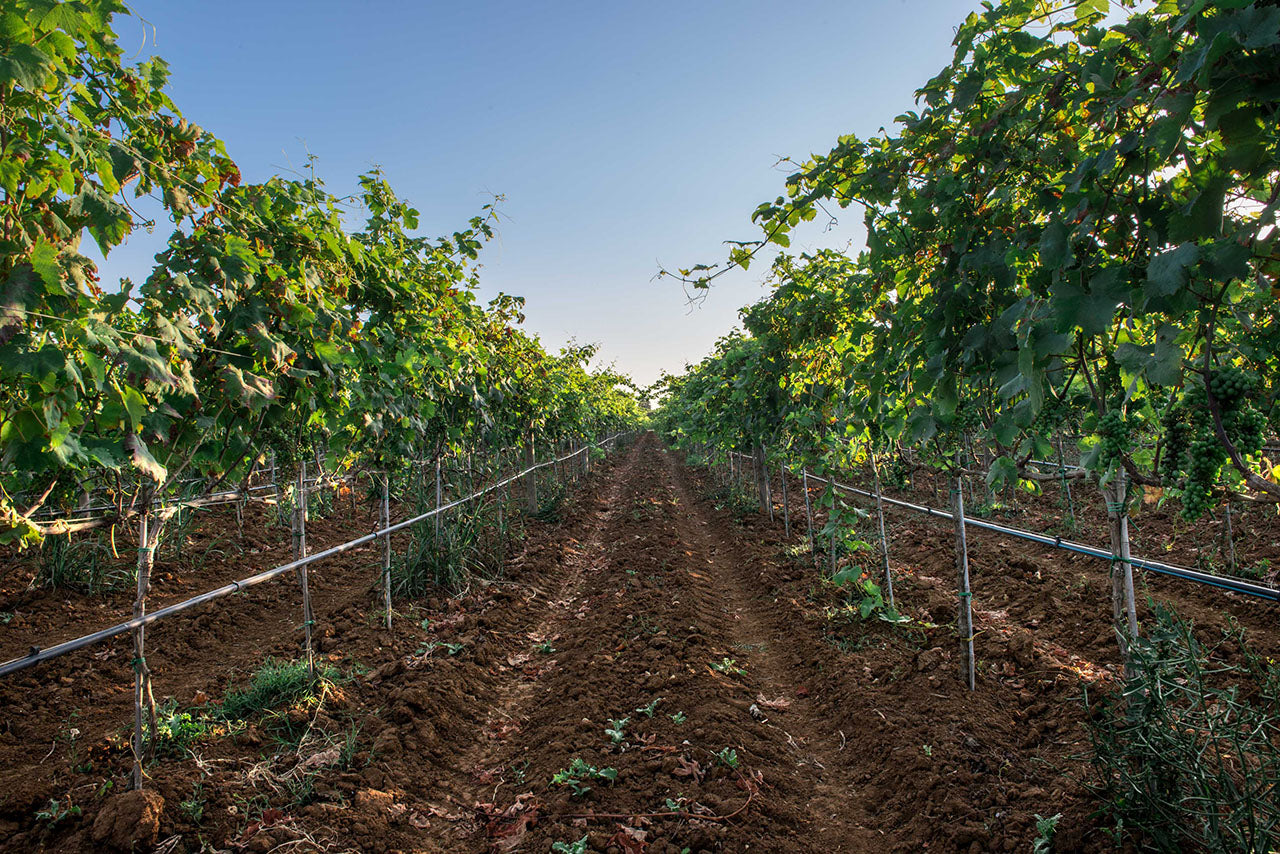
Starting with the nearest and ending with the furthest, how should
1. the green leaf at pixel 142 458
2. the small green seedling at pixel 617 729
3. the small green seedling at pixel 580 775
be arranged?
the green leaf at pixel 142 458 < the small green seedling at pixel 580 775 < the small green seedling at pixel 617 729

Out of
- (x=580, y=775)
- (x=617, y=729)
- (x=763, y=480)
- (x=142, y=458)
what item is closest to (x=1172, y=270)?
(x=142, y=458)

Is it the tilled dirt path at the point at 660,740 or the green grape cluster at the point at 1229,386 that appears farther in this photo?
the tilled dirt path at the point at 660,740

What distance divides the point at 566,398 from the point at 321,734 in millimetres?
9301

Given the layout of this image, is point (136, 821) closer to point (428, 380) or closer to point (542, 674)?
point (542, 674)

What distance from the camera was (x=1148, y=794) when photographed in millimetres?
2271

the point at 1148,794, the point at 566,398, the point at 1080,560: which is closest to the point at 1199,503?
the point at 1148,794

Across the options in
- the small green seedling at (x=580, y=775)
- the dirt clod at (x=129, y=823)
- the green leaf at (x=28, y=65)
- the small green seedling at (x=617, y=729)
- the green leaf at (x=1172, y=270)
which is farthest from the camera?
the small green seedling at (x=617, y=729)

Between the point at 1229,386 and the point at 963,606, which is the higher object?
the point at 1229,386

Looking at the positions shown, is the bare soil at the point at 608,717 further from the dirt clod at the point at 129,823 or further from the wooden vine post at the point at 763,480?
the wooden vine post at the point at 763,480

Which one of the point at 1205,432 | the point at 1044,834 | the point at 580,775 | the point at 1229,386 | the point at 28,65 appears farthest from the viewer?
the point at 580,775

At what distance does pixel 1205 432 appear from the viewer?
1560 millimetres

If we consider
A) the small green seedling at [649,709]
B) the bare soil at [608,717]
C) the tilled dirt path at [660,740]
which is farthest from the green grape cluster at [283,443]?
the small green seedling at [649,709]

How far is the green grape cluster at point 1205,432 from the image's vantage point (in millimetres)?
1448

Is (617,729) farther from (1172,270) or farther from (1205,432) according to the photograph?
(1172,270)
